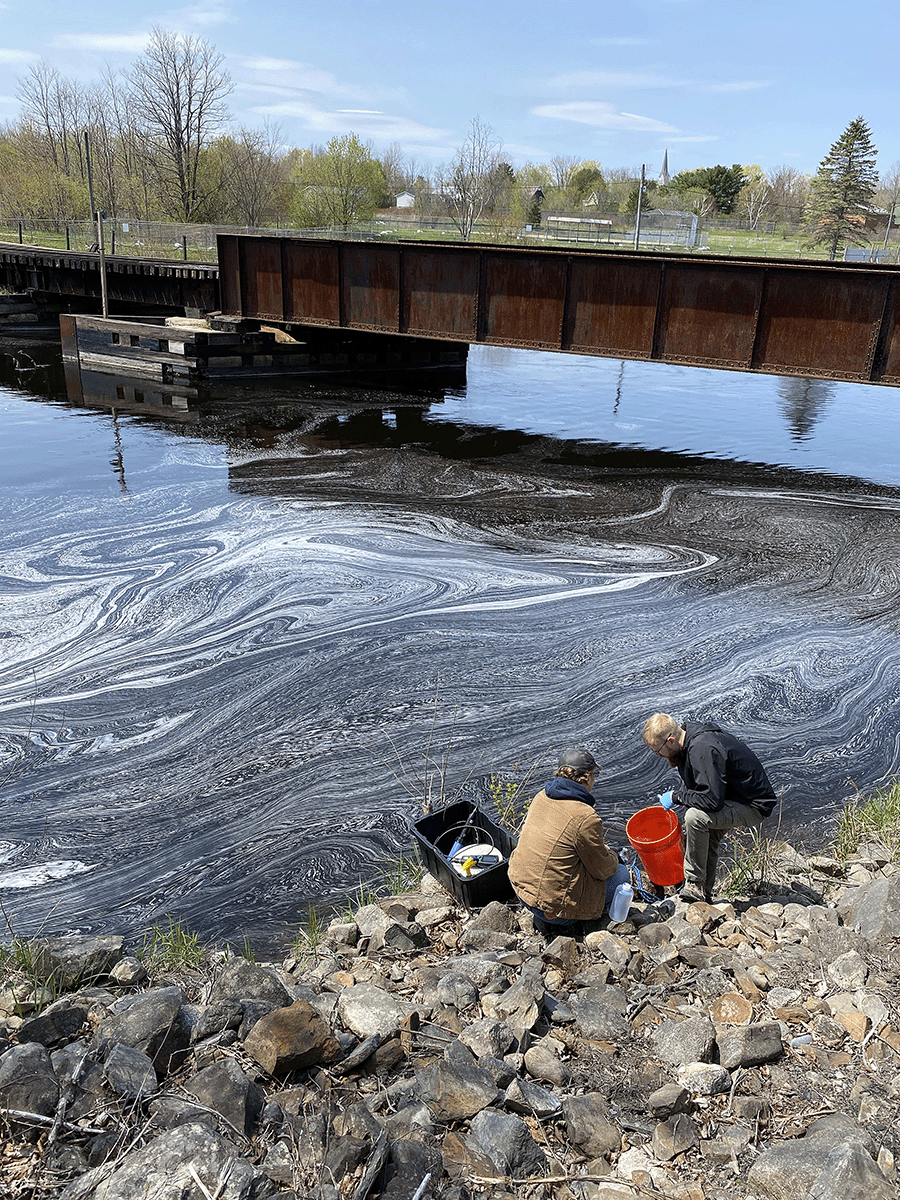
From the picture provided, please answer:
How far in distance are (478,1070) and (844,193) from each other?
259ft

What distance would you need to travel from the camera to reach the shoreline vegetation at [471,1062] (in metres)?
3.40

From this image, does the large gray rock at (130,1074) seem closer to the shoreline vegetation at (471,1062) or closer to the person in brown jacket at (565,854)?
the shoreline vegetation at (471,1062)

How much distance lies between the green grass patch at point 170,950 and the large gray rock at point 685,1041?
8.64 ft

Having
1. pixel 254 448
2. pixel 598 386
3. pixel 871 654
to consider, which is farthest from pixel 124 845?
pixel 598 386

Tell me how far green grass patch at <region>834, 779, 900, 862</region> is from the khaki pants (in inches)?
45.2

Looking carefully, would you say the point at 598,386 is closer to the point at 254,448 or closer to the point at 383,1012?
the point at 254,448

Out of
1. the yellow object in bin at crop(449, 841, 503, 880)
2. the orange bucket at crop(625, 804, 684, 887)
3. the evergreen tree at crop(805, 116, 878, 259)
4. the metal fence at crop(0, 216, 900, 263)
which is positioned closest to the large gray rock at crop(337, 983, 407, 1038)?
the yellow object in bin at crop(449, 841, 503, 880)

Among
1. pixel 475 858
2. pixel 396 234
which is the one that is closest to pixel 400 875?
pixel 475 858

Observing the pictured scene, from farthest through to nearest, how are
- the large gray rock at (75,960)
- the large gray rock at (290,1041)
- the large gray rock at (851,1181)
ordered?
the large gray rock at (75,960) < the large gray rock at (290,1041) < the large gray rock at (851,1181)

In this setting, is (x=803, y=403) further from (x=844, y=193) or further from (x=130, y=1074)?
(x=844, y=193)

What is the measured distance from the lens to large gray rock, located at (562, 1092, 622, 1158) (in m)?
3.62

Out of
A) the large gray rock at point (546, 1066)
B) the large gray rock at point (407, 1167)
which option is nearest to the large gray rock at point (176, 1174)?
the large gray rock at point (407, 1167)

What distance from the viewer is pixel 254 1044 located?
393cm

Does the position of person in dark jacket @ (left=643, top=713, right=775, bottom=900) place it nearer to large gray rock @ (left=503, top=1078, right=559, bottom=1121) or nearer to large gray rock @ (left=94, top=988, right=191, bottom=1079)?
large gray rock @ (left=503, top=1078, right=559, bottom=1121)
